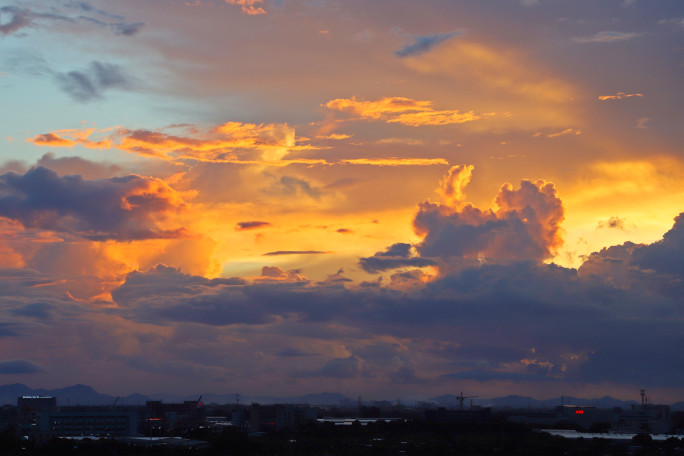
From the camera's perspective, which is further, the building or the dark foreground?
the building

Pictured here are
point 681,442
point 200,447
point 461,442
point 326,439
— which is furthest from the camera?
point 326,439

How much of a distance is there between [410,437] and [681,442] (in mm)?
49573

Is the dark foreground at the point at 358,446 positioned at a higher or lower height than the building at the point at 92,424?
lower

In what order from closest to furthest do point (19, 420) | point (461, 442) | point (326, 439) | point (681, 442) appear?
point (681, 442), point (461, 442), point (326, 439), point (19, 420)

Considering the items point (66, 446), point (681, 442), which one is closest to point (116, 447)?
point (66, 446)

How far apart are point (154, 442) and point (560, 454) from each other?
196 ft

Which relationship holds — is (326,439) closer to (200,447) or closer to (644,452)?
(200,447)

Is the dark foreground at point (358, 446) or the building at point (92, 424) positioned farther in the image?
the building at point (92, 424)

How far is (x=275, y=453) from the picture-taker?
376 ft

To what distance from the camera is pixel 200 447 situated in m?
118

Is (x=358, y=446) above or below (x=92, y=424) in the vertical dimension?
below

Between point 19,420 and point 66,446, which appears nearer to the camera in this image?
point 66,446

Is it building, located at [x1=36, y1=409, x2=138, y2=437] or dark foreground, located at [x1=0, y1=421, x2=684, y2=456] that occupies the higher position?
building, located at [x1=36, y1=409, x2=138, y2=437]

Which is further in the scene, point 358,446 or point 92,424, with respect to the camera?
point 92,424
